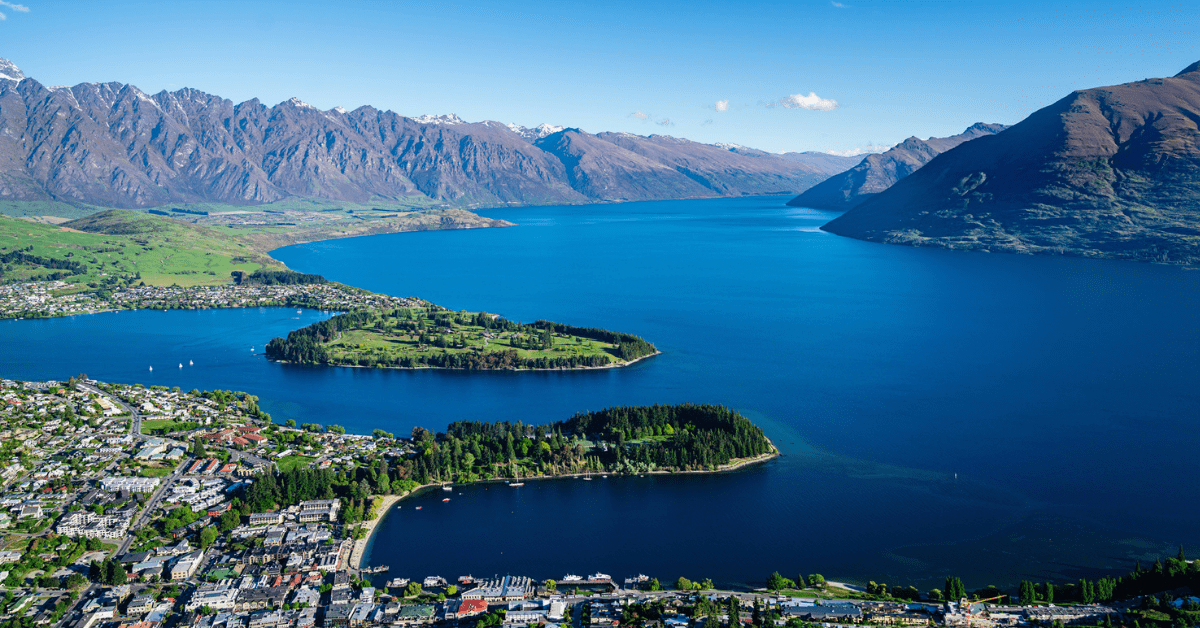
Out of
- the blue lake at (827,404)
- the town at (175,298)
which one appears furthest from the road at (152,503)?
the town at (175,298)

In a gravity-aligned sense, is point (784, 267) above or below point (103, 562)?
above

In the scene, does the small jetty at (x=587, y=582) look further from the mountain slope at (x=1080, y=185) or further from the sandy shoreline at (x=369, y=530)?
the mountain slope at (x=1080, y=185)

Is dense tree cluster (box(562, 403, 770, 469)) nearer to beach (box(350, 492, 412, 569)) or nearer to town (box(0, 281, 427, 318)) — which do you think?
beach (box(350, 492, 412, 569))

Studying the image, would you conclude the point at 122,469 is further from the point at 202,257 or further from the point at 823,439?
the point at 202,257

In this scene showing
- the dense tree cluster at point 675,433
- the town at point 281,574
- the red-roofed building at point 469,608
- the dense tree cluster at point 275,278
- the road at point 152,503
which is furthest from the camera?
the dense tree cluster at point 275,278

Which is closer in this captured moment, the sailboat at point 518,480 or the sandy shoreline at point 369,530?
the sandy shoreline at point 369,530

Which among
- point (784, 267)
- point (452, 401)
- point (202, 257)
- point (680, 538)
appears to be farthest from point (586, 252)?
point (680, 538)

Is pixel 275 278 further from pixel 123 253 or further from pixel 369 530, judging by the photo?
pixel 369 530
